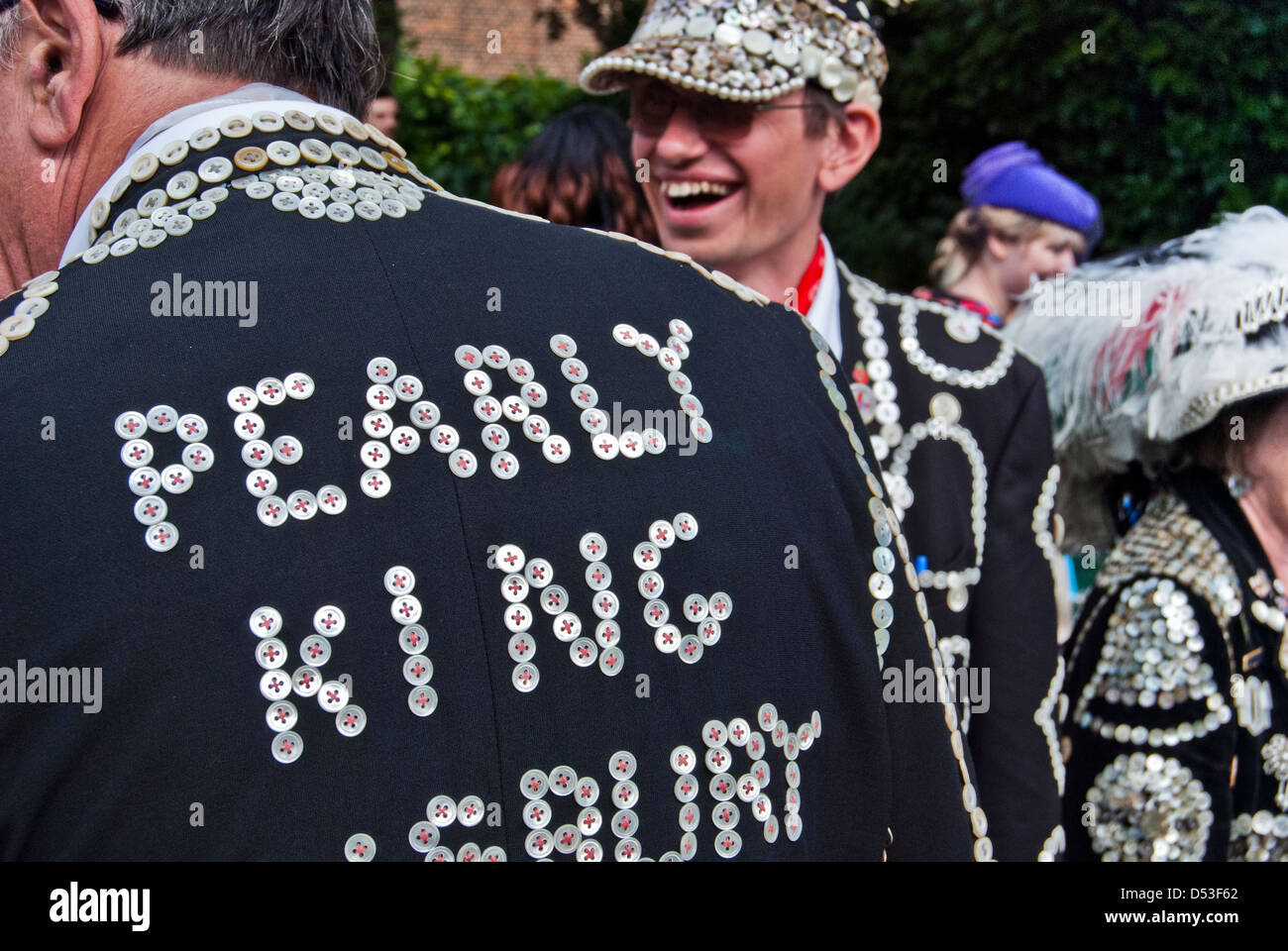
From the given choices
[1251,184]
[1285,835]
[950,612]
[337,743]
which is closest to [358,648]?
[337,743]

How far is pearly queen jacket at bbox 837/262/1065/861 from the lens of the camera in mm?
2082

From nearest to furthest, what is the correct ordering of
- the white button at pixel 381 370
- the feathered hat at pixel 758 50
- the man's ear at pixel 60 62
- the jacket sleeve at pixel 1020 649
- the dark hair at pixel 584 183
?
the white button at pixel 381 370
the man's ear at pixel 60 62
the jacket sleeve at pixel 1020 649
the feathered hat at pixel 758 50
the dark hair at pixel 584 183

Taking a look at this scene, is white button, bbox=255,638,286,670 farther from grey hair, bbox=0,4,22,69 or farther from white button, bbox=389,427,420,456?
grey hair, bbox=0,4,22,69

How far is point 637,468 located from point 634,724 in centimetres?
20

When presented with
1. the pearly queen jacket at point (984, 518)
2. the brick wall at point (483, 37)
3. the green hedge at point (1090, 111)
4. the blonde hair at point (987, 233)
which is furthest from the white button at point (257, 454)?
the brick wall at point (483, 37)

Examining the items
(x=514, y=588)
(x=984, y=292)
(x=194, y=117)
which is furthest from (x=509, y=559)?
(x=984, y=292)

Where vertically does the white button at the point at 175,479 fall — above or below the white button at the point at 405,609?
above

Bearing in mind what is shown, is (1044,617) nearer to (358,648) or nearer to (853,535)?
(853,535)

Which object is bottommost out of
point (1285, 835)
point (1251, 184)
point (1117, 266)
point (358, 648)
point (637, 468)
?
point (1285, 835)

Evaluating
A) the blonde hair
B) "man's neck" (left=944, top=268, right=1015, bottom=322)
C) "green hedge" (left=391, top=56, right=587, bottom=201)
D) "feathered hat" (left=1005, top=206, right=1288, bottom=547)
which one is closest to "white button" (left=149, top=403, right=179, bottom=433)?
"feathered hat" (left=1005, top=206, right=1288, bottom=547)

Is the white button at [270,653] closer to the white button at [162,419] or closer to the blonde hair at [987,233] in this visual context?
the white button at [162,419]

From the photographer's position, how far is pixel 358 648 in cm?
96

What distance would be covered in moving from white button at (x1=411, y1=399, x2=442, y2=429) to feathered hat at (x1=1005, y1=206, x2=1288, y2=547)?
173 cm

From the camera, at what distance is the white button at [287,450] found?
3.20 ft
